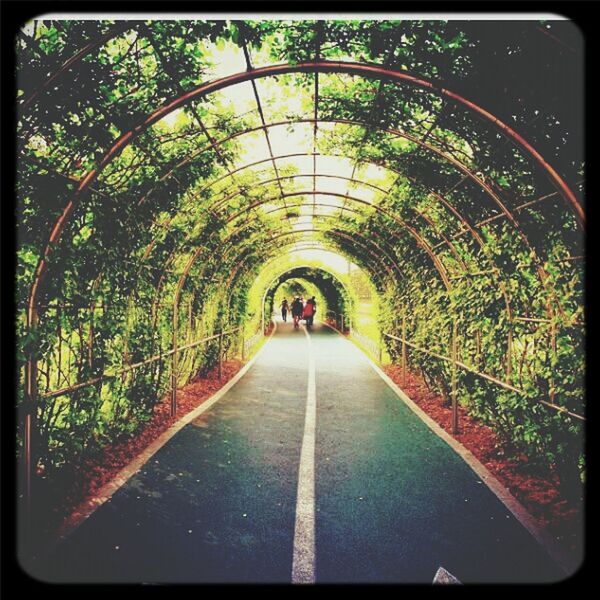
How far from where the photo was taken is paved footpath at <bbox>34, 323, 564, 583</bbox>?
3.35 m

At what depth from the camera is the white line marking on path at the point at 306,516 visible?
334cm

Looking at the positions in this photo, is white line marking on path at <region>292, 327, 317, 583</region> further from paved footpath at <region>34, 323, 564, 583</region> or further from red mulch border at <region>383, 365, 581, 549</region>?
red mulch border at <region>383, 365, 581, 549</region>

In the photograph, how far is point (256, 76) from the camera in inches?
169

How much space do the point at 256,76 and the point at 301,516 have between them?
4.31 meters

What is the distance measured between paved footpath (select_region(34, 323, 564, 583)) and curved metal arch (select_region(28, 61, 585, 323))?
2.14 metres

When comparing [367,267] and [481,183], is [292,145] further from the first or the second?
[367,267]

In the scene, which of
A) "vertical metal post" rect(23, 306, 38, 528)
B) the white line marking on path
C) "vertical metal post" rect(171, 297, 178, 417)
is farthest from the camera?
"vertical metal post" rect(171, 297, 178, 417)

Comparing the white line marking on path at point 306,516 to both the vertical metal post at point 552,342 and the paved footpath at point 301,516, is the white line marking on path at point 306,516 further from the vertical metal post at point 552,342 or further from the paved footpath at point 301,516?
the vertical metal post at point 552,342

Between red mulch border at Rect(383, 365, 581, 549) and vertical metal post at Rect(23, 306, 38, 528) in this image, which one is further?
red mulch border at Rect(383, 365, 581, 549)

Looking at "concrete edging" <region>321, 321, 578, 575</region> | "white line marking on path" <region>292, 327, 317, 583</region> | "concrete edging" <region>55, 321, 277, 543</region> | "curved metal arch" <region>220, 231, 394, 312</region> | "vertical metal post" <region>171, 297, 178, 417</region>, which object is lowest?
"concrete edging" <region>321, 321, 578, 575</region>

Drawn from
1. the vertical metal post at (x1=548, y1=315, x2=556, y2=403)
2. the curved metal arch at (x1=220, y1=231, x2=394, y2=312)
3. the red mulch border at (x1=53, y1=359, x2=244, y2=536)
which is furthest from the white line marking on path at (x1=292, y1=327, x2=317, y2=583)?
the curved metal arch at (x1=220, y1=231, x2=394, y2=312)

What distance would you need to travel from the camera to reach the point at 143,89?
4566 mm
